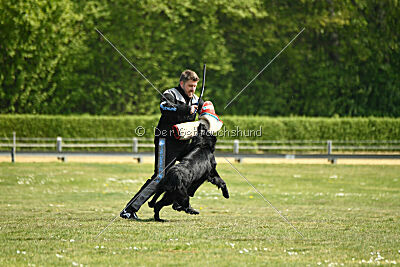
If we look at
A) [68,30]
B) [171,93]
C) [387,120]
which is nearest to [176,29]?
[68,30]

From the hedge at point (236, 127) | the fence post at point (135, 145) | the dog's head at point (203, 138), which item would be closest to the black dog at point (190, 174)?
the dog's head at point (203, 138)

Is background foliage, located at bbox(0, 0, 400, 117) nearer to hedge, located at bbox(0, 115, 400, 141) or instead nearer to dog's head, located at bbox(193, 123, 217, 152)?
hedge, located at bbox(0, 115, 400, 141)

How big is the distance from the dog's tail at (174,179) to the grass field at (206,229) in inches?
22.4

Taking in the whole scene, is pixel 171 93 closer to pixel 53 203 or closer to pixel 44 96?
pixel 53 203

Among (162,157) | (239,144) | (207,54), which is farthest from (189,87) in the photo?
(207,54)

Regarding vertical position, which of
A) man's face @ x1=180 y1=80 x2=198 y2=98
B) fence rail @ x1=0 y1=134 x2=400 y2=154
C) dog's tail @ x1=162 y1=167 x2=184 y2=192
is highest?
man's face @ x1=180 y1=80 x2=198 y2=98

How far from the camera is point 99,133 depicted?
34.7 metres

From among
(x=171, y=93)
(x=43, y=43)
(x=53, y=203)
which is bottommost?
(x=53, y=203)

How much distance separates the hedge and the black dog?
23.6m

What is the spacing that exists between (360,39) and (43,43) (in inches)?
766

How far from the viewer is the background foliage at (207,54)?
1420 inches

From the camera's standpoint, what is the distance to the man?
9.58 meters

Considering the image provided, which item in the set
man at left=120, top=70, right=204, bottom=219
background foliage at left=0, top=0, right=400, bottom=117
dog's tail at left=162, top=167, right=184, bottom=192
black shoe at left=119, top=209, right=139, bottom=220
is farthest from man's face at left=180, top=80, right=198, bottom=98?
background foliage at left=0, top=0, right=400, bottom=117

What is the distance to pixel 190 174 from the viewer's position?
30.7 feet
